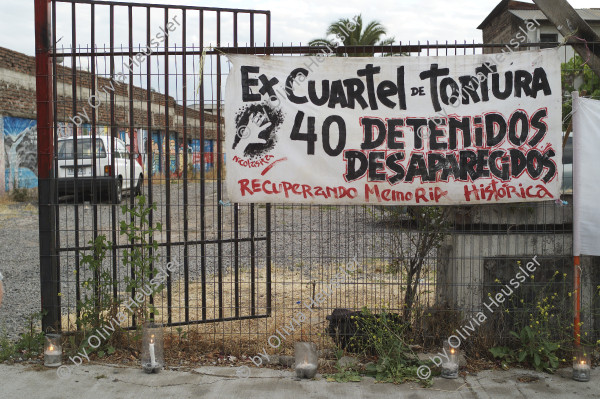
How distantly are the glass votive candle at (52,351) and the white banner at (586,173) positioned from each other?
4459 mm

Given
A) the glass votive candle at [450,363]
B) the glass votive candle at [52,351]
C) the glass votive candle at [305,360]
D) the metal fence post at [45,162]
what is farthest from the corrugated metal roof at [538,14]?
the glass votive candle at [52,351]

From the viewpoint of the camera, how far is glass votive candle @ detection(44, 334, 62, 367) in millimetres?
4883

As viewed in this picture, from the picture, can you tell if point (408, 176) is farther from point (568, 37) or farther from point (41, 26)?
point (41, 26)

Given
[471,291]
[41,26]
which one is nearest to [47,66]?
[41,26]

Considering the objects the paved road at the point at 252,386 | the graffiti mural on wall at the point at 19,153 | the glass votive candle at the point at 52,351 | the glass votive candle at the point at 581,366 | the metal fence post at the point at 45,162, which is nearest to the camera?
the paved road at the point at 252,386

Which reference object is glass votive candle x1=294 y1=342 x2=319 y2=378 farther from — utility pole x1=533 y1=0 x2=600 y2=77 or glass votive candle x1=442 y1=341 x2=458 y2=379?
utility pole x1=533 y1=0 x2=600 y2=77

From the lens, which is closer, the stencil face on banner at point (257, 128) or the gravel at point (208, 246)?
the stencil face on banner at point (257, 128)

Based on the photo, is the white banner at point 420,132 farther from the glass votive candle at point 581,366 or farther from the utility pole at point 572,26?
the glass votive candle at point 581,366

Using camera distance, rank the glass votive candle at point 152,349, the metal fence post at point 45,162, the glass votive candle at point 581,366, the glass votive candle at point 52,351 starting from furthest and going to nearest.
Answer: the metal fence post at point 45,162, the glass votive candle at point 52,351, the glass votive candle at point 152,349, the glass votive candle at point 581,366

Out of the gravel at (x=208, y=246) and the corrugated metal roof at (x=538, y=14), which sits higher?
the corrugated metal roof at (x=538, y=14)

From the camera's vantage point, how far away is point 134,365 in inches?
195

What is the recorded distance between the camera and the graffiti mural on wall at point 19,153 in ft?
58.2

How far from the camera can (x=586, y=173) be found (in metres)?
4.81

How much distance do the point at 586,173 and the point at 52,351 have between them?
4.72 m
